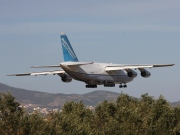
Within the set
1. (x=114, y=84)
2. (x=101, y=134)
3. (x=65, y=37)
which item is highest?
(x=65, y=37)

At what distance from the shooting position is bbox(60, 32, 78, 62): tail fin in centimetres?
13050

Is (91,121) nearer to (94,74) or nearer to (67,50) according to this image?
(94,74)

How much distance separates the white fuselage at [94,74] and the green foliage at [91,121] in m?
7.36

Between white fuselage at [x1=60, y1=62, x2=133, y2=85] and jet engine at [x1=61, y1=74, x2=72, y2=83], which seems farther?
jet engine at [x1=61, y1=74, x2=72, y2=83]

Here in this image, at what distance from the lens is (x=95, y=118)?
153 metres

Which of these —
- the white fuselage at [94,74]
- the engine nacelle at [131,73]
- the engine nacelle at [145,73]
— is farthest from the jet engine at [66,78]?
the engine nacelle at [145,73]

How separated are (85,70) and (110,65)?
11.9m

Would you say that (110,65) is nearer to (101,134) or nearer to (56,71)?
(56,71)

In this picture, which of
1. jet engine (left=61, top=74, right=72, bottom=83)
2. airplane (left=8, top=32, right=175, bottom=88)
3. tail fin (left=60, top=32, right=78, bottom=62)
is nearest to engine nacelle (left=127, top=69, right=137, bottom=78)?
airplane (left=8, top=32, right=175, bottom=88)

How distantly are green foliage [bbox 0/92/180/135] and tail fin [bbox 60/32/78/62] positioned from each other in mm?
12795

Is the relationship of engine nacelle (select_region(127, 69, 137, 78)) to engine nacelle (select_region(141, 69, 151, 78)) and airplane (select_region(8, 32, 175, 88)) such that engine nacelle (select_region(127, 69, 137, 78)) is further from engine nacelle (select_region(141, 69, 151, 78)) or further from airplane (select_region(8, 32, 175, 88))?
engine nacelle (select_region(141, 69, 151, 78))

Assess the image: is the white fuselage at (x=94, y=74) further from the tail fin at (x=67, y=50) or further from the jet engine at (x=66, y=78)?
the jet engine at (x=66, y=78)

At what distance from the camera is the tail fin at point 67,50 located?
130m

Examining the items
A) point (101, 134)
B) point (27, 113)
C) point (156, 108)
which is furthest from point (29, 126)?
point (156, 108)
